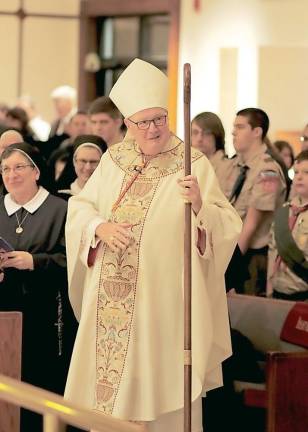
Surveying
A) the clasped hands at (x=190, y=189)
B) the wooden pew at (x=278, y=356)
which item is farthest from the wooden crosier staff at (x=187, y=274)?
the wooden pew at (x=278, y=356)

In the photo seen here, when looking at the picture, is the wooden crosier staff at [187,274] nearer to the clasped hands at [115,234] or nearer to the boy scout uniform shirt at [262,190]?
the clasped hands at [115,234]

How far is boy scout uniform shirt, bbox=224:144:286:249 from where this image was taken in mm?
8195

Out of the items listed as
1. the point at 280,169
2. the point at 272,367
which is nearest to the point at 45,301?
the point at 272,367

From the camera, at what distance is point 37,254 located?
6.59 m

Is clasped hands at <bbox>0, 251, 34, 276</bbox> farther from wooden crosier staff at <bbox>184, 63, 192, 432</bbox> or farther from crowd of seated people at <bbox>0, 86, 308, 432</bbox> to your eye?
wooden crosier staff at <bbox>184, 63, 192, 432</bbox>

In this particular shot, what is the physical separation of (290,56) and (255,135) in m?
4.67

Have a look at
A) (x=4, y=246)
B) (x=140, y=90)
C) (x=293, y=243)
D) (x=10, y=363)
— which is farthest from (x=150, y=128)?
(x=293, y=243)

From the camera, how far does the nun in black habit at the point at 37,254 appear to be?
22.0 ft

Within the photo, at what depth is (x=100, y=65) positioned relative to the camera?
1639cm

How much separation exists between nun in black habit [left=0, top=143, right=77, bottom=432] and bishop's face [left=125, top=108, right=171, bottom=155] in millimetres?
939

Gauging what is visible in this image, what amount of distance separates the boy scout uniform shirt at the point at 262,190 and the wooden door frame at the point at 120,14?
6141 mm

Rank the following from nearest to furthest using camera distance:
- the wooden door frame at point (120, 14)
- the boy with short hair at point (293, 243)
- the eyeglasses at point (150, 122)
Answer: the eyeglasses at point (150, 122) < the boy with short hair at point (293, 243) < the wooden door frame at point (120, 14)

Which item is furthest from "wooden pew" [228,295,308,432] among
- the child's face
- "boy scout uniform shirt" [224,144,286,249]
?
"boy scout uniform shirt" [224,144,286,249]

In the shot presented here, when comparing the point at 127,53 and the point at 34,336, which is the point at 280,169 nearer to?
the point at 34,336
